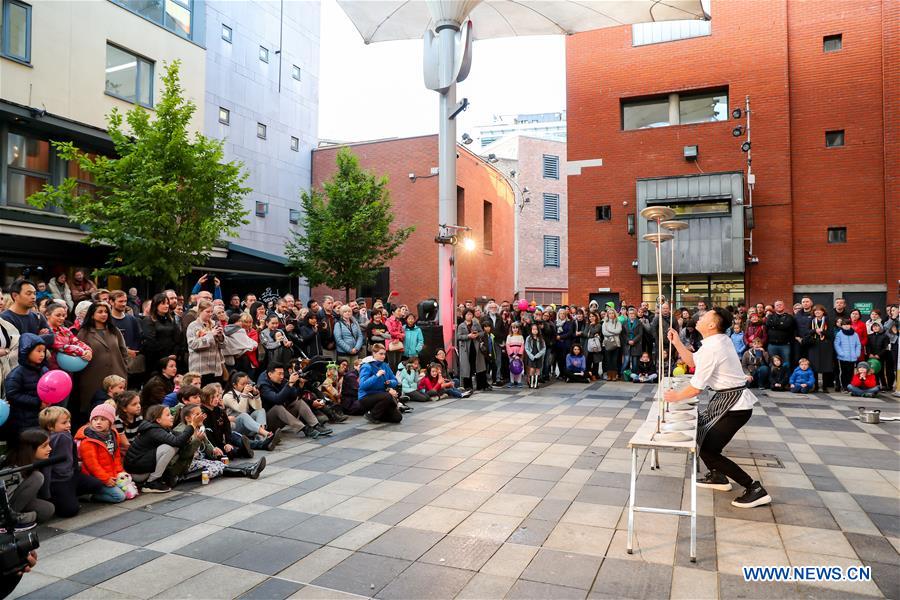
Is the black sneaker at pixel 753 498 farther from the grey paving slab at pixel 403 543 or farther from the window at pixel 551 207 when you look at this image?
the window at pixel 551 207

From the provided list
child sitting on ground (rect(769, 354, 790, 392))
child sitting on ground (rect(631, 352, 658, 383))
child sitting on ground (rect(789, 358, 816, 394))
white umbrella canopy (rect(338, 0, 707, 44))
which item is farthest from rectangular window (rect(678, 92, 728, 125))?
child sitting on ground (rect(789, 358, 816, 394))

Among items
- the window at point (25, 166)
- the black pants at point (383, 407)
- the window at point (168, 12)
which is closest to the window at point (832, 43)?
the black pants at point (383, 407)

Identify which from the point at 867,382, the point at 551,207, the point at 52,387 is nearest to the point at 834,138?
the point at 867,382

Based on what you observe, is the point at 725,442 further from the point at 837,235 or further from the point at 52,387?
the point at 837,235

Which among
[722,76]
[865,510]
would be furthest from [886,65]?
[865,510]

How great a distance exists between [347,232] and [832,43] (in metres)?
18.2

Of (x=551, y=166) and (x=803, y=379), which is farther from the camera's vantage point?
(x=551, y=166)

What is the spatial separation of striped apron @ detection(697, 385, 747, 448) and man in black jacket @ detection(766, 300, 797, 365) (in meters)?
9.63

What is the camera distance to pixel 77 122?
1625 centimetres

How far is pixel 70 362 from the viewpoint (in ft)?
21.4

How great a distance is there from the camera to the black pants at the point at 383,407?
984 cm

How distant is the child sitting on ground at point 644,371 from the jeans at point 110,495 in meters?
12.8

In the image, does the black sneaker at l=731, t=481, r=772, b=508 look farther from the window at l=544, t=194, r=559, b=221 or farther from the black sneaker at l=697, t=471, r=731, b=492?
the window at l=544, t=194, r=559, b=221

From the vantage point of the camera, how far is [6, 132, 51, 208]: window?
1524 cm
